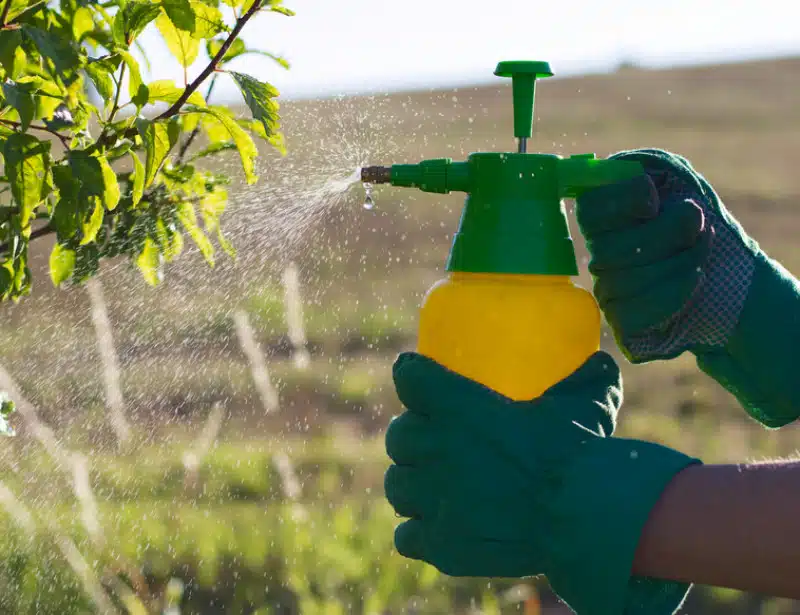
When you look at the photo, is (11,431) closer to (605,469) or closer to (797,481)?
(605,469)

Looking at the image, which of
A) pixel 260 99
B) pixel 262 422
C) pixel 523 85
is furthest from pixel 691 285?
pixel 262 422

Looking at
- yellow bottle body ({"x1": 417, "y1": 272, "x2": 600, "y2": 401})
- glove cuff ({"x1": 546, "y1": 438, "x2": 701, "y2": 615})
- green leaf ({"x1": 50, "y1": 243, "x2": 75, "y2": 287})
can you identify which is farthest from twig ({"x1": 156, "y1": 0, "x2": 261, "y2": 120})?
glove cuff ({"x1": 546, "y1": 438, "x2": 701, "y2": 615})

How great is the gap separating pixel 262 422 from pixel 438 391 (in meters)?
3.82

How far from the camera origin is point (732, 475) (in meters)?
1.48

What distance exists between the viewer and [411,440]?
61.3 inches

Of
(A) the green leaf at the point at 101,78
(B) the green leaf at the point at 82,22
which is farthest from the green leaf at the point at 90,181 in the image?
(B) the green leaf at the point at 82,22

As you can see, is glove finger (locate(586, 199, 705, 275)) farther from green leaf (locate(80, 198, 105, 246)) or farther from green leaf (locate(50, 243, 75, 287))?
green leaf (locate(50, 243, 75, 287))

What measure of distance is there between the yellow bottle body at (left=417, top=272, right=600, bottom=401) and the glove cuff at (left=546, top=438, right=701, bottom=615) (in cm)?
15

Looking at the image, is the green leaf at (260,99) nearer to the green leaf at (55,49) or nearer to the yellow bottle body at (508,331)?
the green leaf at (55,49)

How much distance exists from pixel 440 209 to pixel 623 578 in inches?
392

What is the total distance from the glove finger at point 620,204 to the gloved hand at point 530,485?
255 millimetres

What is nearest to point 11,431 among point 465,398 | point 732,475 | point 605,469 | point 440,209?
point 465,398

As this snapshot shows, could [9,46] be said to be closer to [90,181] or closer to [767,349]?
[90,181]

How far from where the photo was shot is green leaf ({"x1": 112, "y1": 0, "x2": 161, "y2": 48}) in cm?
160
